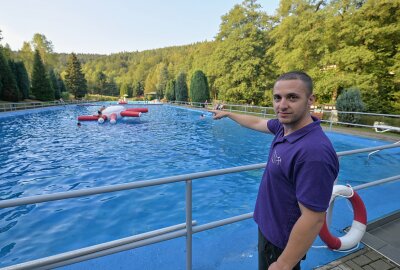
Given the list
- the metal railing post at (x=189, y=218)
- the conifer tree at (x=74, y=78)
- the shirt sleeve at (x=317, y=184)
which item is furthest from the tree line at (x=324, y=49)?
the conifer tree at (x=74, y=78)

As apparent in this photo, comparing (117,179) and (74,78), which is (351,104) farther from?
(74,78)

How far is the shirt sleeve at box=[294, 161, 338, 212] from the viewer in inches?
42.5

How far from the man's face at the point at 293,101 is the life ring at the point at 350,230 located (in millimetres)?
A: 1918

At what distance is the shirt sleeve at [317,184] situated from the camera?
108 cm

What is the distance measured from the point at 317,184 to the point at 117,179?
7.03m

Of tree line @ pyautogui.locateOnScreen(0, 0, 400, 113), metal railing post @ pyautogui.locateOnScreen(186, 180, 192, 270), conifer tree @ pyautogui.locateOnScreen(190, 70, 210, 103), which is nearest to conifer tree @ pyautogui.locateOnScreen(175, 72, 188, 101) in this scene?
conifer tree @ pyautogui.locateOnScreen(190, 70, 210, 103)

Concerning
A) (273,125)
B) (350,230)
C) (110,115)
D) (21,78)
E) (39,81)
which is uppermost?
(21,78)

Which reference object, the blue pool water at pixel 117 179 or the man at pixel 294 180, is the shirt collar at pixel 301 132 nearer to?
the man at pixel 294 180

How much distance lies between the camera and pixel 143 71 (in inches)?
4077

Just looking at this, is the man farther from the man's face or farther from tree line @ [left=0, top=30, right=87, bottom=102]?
tree line @ [left=0, top=30, right=87, bottom=102]

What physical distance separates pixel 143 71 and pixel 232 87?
81493 millimetres

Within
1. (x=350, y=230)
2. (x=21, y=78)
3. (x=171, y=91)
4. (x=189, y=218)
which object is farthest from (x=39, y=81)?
(x=350, y=230)

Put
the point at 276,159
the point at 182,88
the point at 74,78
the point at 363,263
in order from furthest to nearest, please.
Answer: the point at 74,78 → the point at 182,88 → the point at 363,263 → the point at 276,159

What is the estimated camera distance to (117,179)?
7328 millimetres
